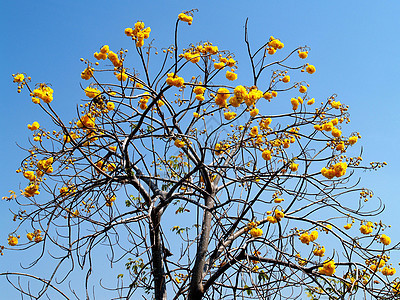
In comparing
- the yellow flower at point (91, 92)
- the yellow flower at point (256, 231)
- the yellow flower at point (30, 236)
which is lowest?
the yellow flower at point (256, 231)

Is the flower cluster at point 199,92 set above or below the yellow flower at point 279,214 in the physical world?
above

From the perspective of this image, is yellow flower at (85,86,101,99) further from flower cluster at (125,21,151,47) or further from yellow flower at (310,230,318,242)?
yellow flower at (310,230,318,242)

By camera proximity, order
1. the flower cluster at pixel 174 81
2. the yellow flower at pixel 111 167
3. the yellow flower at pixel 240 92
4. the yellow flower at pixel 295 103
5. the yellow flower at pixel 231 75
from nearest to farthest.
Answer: the yellow flower at pixel 240 92
the flower cluster at pixel 174 81
the yellow flower at pixel 231 75
the yellow flower at pixel 295 103
the yellow flower at pixel 111 167

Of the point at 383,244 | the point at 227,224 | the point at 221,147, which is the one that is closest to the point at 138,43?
the point at 221,147

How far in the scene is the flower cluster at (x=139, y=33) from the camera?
3.92m

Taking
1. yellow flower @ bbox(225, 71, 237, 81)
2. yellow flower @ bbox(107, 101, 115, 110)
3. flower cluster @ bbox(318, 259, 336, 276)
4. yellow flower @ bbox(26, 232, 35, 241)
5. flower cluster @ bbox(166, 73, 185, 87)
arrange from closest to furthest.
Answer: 1. flower cluster @ bbox(166, 73, 185, 87)
2. yellow flower @ bbox(225, 71, 237, 81)
3. flower cluster @ bbox(318, 259, 336, 276)
4. yellow flower @ bbox(107, 101, 115, 110)
5. yellow flower @ bbox(26, 232, 35, 241)

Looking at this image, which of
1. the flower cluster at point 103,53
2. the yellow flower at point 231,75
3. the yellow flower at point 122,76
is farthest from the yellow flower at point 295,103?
the flower cluster at point 103,53

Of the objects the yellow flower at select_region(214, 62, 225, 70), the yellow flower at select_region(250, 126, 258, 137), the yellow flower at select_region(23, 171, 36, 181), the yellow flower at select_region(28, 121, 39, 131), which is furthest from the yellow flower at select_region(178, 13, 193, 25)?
the yellow flower at select_region(23, 171, 36, 181)

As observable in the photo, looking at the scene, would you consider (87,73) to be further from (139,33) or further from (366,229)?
(366,229)

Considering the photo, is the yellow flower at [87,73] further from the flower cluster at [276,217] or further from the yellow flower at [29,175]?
the flower cluster at [276,217]

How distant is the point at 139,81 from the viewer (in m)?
4.20

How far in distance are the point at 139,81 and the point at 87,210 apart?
1.62 metres

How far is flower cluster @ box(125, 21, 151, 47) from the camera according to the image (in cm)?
392

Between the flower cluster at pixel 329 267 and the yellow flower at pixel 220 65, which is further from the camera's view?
the yellow flower at pixel 220 65
